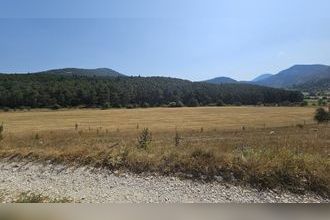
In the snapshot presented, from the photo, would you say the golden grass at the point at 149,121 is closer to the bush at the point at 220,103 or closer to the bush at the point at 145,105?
the bush at the point at 145,105

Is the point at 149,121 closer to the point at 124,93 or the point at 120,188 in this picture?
the point at 124,93

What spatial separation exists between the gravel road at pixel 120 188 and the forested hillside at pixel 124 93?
101 meters

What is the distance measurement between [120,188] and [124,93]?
11442 cm

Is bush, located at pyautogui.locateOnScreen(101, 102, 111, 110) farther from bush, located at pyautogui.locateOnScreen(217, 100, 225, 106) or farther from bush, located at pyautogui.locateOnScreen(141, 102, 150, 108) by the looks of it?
bush, located at pyautogui.locateOnScreen(217, 100, 225, 106)

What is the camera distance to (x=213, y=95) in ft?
452

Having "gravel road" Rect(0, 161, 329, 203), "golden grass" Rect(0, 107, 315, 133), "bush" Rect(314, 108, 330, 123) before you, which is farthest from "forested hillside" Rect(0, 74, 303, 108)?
"gravel road" Rect(0, 161, 329, 203)

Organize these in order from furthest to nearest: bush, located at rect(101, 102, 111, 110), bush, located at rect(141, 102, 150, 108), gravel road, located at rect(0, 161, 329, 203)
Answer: bush, located at rect(141, 102, 150, 108) < bush, located at rect(101, 102, 111, 110) < gravel road, located at rect(0, 161, 329, 203)

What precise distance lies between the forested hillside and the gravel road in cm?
10093

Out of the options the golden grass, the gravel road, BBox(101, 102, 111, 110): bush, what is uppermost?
the gravel road

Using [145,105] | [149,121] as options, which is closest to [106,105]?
[145,105]

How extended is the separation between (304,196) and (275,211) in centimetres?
288

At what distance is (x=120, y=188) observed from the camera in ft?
29.3

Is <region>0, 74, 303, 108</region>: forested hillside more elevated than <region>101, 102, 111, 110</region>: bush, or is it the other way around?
<region>0, 74, 303, 108</region>: forested hillside

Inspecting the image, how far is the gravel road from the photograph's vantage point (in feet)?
25.8
